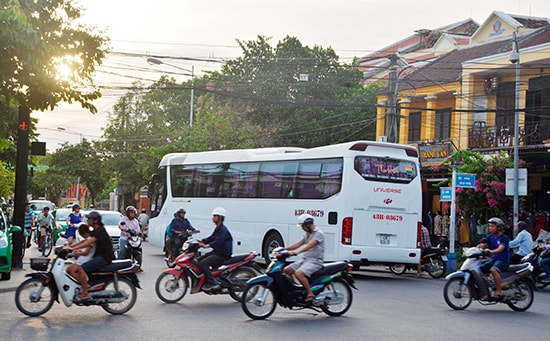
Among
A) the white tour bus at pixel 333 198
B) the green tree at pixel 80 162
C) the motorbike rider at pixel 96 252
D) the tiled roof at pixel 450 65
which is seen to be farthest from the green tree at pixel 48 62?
the green tree at pixel 80 162

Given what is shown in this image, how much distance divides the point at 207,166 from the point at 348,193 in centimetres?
764

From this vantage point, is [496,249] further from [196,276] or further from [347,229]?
[347,229]

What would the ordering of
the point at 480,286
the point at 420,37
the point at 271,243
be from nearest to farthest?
the point at 480,286 < the point at 271,243 < the point at 420,37

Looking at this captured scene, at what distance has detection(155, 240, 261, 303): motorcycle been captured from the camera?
1482 cm

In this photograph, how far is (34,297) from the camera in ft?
41.1

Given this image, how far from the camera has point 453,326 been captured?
12664mm

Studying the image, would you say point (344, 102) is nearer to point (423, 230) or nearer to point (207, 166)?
point (207, 166)

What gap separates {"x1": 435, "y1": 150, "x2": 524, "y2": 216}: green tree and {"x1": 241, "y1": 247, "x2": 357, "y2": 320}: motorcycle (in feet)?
50.7

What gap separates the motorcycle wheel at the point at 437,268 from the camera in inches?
917

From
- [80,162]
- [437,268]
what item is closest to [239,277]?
[437,268]

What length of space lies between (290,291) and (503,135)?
22326 mm

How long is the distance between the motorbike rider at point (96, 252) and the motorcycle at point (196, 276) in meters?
1.96

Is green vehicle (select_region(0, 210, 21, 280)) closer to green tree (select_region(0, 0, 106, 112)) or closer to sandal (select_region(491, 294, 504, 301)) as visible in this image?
green tree (select_region(0, 0, 106, 112))

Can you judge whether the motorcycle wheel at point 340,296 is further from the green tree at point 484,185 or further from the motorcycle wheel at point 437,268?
the green tree at point 484,185
